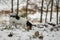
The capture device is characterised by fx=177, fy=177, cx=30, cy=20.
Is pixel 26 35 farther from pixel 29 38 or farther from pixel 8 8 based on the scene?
pixel 8 8

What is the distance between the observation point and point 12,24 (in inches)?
308

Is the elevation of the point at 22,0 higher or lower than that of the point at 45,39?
higher

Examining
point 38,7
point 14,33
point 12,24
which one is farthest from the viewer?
point 38,7

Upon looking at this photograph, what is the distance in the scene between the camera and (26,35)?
19.7 ft

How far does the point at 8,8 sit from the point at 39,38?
24.3 feet

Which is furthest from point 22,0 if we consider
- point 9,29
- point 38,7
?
point 9,29

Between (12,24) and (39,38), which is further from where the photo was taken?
(12,24)

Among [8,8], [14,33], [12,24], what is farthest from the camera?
[8,8]

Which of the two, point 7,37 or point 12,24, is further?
point 12,24

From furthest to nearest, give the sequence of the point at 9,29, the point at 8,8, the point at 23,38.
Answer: the point at 8,8
the point at 9,29
the point at 23,38

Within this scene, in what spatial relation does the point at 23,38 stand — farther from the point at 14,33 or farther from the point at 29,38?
the point at 14,33

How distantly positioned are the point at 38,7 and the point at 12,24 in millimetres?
6292

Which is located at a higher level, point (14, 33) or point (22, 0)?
point (22, 0)

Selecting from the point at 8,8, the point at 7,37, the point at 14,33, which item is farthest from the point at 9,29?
the point at 8,8
